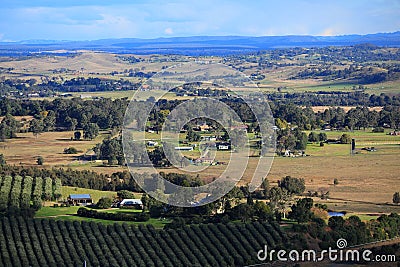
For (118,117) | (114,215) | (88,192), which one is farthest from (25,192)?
(118,117)

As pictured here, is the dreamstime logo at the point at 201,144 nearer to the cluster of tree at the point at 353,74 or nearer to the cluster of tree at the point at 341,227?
the cluster of tree at the point at 341,227

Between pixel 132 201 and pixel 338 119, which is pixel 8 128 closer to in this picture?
pixel 132 201

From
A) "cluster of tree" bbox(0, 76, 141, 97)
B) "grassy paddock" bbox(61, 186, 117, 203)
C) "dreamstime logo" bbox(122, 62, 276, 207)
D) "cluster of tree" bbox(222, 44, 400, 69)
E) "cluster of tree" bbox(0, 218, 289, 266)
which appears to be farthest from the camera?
"cluster of tree" bbox(222, 44, 400, 69)

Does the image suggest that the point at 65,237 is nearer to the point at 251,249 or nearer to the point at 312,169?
the point at 251,249

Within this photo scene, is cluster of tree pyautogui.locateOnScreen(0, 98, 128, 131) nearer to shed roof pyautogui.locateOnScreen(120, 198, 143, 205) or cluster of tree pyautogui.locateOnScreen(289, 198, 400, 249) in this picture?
shed roof pyautogui.locateOnScreen(120, 198, 143, 205)

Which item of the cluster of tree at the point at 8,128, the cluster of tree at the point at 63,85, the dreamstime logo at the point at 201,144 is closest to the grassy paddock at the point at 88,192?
the dreamstime logo at the point at 201,144

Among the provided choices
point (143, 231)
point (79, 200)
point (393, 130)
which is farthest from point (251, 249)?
point (393, 130)

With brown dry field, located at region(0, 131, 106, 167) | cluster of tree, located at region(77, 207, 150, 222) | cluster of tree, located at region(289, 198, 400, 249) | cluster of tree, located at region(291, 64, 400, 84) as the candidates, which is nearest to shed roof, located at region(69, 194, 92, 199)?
cluster of tree, located at region(77, 207, 150, 222)
